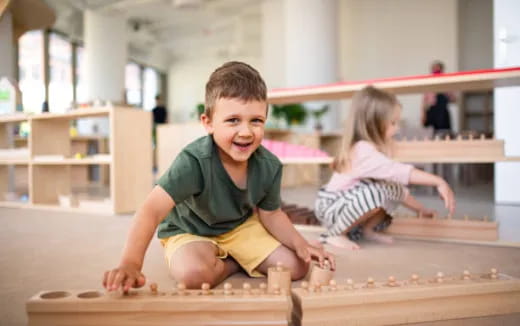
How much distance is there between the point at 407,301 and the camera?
1.20 m

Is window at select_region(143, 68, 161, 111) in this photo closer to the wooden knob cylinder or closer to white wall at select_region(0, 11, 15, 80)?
white wall at select_region(0, 11, 15, 80)

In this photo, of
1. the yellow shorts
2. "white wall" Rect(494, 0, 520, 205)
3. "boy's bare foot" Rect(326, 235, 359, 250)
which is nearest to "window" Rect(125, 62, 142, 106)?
"white wall" Rect(494, 0, 520, 205)

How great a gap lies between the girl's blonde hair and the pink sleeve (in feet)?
0.19

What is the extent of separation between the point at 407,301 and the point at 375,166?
1.19 metres

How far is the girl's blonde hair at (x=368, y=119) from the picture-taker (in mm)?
2387

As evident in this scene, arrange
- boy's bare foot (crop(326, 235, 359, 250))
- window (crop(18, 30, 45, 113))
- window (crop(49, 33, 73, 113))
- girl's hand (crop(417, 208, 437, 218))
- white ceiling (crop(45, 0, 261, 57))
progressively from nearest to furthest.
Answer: boy's bare foot (crop(326, 235, 359, 250)), girl's hand (crop(417, 208, 437, 218)), window (crop(18, 30, 45, 113)), white ceiling (crop(45, 0, 261, 57)), window (crop(49, 33, 73, 113))

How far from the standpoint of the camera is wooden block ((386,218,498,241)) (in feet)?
7.82

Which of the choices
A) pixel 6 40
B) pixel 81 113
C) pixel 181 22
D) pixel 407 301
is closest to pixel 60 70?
pixel 181 22

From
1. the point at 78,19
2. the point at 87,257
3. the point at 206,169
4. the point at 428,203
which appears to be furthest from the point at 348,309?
the point at 78,19

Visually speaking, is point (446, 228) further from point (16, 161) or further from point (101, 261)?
point (16, 161)

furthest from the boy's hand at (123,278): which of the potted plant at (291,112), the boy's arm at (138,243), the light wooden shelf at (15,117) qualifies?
the potted plant at (291,112)

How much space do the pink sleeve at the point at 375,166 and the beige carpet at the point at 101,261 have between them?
1.15ft

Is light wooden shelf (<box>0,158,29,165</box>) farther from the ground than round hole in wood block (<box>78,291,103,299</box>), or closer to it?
farther from the ground

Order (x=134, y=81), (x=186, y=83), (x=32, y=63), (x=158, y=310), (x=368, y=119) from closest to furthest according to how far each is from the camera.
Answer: (x=158, y=310) < (x=368, y=119) < (x=32, y=63) < (x=134, y=81) < (x=186, y=83)
